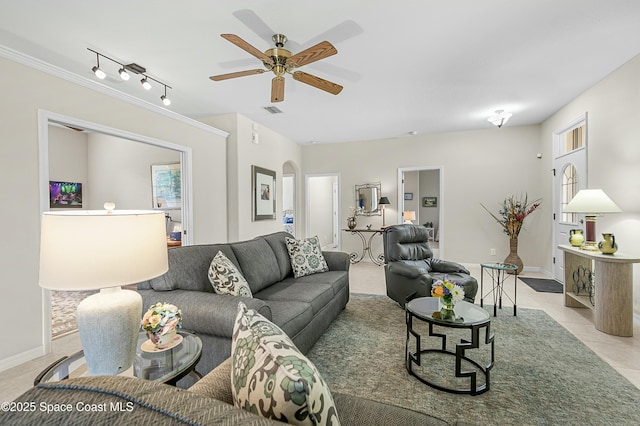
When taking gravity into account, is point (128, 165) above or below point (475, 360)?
above

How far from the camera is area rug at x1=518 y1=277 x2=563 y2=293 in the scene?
13.8ft

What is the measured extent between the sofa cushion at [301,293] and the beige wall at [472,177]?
3947 millimetres

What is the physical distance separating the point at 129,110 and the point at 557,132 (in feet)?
20.4

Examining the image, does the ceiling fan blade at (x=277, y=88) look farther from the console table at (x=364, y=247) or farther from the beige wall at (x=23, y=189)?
the console table at (x=364, y=247)

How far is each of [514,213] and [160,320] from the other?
19.1 feet

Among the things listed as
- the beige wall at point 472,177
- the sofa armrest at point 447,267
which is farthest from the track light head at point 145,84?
the beige wall at point 472,177

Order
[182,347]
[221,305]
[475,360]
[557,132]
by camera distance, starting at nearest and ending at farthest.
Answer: [182,347] < [221,305] < [475,360] < [557,132]

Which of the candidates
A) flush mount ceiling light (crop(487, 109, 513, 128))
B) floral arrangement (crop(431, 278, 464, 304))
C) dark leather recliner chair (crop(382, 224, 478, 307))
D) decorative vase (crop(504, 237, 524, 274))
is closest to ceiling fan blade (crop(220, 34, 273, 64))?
floral arrangement (crop(431, 278, 464, 304))

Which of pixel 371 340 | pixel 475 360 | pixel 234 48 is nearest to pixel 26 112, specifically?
pixel 234 48

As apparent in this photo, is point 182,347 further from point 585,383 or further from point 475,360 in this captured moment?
point 585,383

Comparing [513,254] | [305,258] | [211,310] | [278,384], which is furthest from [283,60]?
[513,254]

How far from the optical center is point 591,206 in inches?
116

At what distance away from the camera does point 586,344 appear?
2.54m

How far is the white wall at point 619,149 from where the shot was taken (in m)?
2.96
